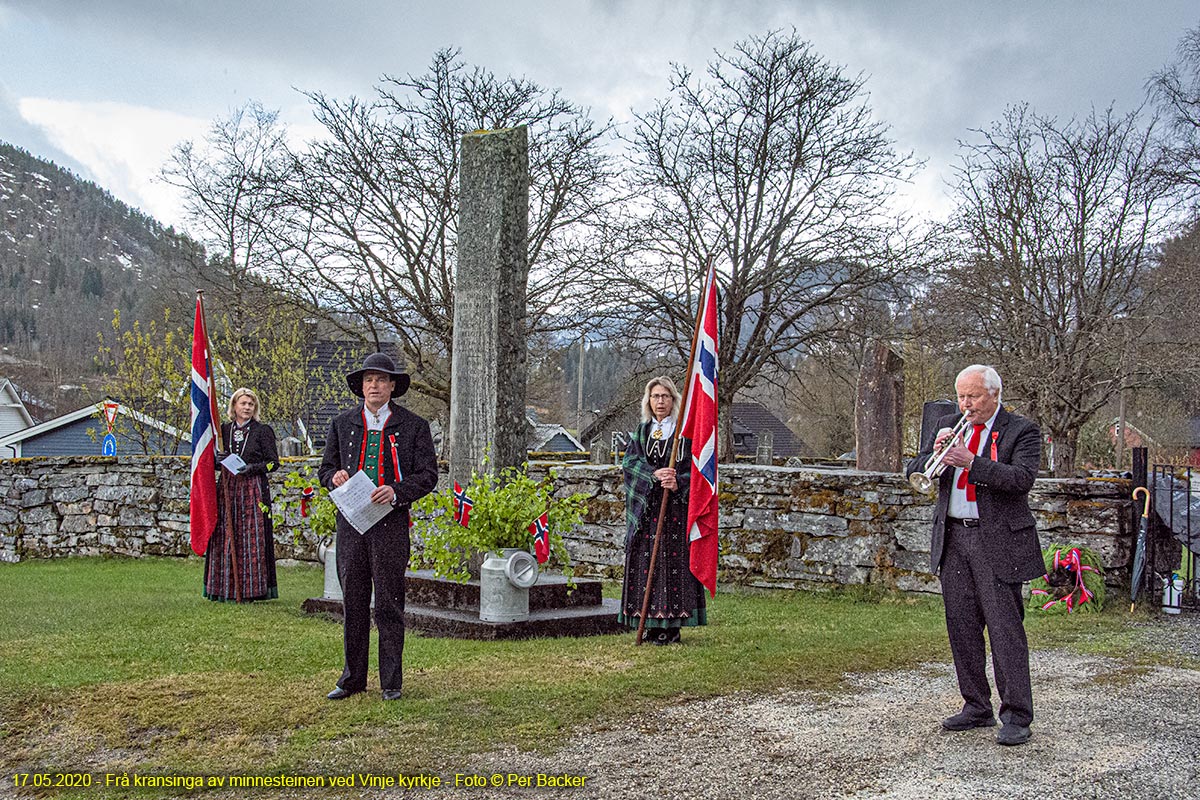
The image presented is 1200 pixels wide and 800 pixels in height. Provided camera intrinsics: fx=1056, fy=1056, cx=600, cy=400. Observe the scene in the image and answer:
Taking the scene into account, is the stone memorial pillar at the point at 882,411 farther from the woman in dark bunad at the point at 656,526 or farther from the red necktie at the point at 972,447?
the red necktie at the point at 972,447

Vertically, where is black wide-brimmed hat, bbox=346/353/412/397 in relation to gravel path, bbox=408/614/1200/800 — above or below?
above

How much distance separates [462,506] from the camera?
777 cm

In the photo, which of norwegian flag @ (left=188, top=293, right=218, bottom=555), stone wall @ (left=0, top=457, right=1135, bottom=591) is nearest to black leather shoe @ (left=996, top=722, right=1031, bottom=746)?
stone wall @ (left=0, top=457, right=1135, bottom=591)

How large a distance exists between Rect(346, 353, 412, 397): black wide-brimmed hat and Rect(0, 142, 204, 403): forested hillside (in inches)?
901

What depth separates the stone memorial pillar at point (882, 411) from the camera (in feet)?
40.2

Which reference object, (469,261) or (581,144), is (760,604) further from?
(581,144)

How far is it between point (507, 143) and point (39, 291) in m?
116

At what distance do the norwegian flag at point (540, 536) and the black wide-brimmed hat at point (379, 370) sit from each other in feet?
7.02

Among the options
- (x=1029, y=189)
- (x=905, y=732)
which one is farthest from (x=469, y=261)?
(x=1029, y=189)

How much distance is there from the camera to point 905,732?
4.94m

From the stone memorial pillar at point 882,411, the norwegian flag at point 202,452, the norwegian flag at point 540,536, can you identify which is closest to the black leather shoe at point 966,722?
the norwegian flag at point 540,536

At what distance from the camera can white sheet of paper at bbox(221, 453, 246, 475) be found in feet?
31.3

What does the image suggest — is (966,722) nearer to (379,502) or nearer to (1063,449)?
(379,502)

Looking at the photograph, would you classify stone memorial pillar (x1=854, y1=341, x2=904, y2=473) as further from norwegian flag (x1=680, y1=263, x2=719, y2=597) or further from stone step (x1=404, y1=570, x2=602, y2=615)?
norwegian flag (x1=680, y1=263, x2=719, y2=597)
